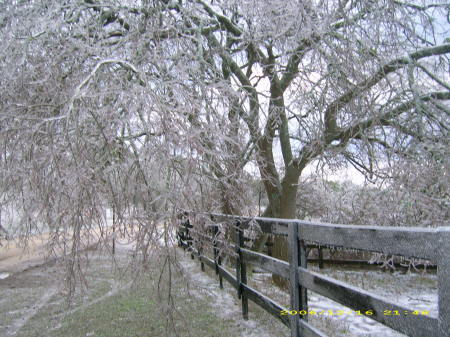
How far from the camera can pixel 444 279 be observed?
184 cm

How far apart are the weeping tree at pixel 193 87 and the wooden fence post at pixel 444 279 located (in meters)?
1.85

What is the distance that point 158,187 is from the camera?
3465 millimetres

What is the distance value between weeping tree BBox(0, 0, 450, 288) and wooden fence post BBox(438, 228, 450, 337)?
6.06 ft

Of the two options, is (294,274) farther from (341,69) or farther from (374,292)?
(374,292)

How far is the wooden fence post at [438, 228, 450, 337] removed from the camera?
1833 millimetres

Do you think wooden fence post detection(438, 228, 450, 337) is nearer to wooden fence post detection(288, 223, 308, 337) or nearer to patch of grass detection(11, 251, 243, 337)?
wooden fence post detection(288, 223, 308, 337)

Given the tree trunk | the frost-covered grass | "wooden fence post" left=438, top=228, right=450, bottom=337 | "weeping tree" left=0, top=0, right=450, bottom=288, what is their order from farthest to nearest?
1. the tree trunk
2. the frost-covered grass
3. "weeping tree" left=0, top=0, right=450, bottom=288
4. "wooden fence post" left=438, top=228, right=450, bottom=337

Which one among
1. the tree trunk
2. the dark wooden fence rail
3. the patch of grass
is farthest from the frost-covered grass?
the tree trunk

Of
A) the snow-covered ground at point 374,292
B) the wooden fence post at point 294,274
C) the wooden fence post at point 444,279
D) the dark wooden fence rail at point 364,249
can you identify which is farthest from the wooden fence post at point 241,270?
the wooden fence post at point 444,279

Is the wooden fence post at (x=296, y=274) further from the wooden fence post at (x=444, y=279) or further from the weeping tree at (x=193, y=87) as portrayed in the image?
the wooden fence post at (x=444, y=279)

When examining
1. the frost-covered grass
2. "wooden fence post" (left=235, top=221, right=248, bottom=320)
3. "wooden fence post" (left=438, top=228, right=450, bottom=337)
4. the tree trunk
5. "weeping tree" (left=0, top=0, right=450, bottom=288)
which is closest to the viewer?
"wooden fence post" (left=438, top=228, right=450, bottom=337)

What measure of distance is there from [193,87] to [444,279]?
327cm

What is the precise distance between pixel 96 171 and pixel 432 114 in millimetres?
5637

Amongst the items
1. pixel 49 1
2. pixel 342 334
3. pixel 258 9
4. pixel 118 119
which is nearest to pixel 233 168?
pixel 118 119
